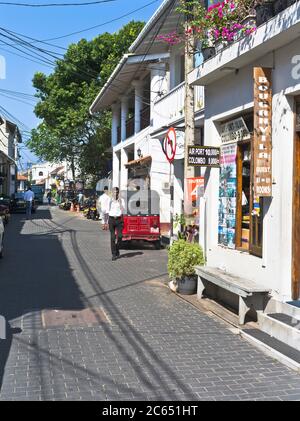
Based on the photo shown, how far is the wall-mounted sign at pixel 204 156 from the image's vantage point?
834 cm

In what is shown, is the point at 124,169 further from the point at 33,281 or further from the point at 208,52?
the point at 208,52

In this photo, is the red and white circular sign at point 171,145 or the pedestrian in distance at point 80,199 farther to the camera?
the pedestrian in distance at point 80,199

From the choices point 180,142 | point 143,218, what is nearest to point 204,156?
point 180,142

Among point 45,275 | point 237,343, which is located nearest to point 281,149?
point 237,343

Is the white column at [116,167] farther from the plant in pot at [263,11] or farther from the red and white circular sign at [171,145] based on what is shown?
the plant in pot at [263,11]

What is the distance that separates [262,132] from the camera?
6.70 metres

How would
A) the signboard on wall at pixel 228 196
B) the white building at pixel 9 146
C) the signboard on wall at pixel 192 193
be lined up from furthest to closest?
1. the white building at pixel 9 146
2. the signboard on wall at pixel 192 193
3. the signboard on wall at pixel 228 196

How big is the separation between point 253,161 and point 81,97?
26935 mm

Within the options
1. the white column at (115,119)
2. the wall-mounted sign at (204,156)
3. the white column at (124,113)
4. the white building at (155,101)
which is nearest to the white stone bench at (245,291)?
the wall-mounted sign at (204,156)

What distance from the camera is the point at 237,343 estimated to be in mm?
6180

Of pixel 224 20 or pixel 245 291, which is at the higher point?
pixel 224 20

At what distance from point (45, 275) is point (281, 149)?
622 cm

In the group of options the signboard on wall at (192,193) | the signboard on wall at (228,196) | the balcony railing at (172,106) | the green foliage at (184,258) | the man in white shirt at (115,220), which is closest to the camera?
the signboard on wall at (228,196)

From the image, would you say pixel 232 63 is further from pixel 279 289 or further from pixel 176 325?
pixel 176 325
